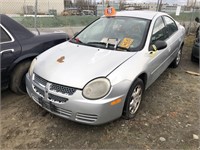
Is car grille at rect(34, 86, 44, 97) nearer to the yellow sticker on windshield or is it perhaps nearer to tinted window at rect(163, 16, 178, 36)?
the yellow sticker on windshield

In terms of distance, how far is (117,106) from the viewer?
99.0 inches

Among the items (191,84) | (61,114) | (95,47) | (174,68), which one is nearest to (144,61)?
Result: (95,47)

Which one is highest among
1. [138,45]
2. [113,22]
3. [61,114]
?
[113,22]

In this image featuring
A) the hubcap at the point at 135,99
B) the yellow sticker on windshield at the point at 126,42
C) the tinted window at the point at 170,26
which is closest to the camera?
the hubcap at the point at 135,99

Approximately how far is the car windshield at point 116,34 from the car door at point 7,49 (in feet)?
3.40

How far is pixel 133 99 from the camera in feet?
9.43

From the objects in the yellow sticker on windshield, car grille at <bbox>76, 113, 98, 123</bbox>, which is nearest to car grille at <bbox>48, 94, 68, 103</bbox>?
car grille at <bbox>76, 113, 98, 123</bbox>

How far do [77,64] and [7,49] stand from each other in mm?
1325

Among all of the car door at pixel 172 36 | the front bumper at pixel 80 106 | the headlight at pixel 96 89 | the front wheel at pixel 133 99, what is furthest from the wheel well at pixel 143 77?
the car door at pixel 172 36

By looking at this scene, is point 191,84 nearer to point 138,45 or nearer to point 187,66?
point 187,66

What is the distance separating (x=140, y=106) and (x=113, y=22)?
165cm

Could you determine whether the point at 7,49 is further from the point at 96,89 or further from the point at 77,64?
the point at 96,89

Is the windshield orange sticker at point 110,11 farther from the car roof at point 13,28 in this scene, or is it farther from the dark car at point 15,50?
the car roof at point 13,28

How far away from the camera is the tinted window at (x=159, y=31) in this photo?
3.48 m
